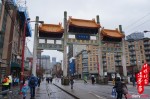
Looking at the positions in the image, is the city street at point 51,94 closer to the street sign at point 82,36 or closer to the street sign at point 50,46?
the street sign at point 50,46

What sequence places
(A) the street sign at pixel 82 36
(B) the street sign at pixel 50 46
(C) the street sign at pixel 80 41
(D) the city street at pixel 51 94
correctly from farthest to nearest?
1. (A) the street sign at pixel 82 36
2. (C) the street sign at pixel 80 41
3. (B) the street sign at pixel 50 46
4. (D) the city street at pixel 51 94

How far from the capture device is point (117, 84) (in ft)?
38.7

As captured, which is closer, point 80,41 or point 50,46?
point 50,46

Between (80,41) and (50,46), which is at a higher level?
(80,41)

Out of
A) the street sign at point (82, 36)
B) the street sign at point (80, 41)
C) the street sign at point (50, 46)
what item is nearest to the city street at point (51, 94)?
the street sign at point (50, 46)

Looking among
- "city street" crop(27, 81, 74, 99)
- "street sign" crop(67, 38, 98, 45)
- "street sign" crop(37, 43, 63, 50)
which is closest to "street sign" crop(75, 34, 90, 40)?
"street sign" crop(67, 38, 98, 45)

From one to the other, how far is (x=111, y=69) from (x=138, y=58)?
14931mm

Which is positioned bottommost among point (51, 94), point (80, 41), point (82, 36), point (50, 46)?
point (51, 94)

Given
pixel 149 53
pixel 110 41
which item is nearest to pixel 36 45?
pixel 110 41

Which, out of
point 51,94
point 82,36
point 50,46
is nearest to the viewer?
point 51,94

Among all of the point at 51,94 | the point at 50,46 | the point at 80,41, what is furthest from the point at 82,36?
the point at 51,94

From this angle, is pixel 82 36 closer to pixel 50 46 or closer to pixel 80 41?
pixel 80 41

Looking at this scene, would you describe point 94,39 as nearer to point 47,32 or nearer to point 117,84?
point 47,32

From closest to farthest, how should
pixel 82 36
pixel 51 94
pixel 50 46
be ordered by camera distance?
pixel 51 94 < pixel 50 46 < pixel 82 36
